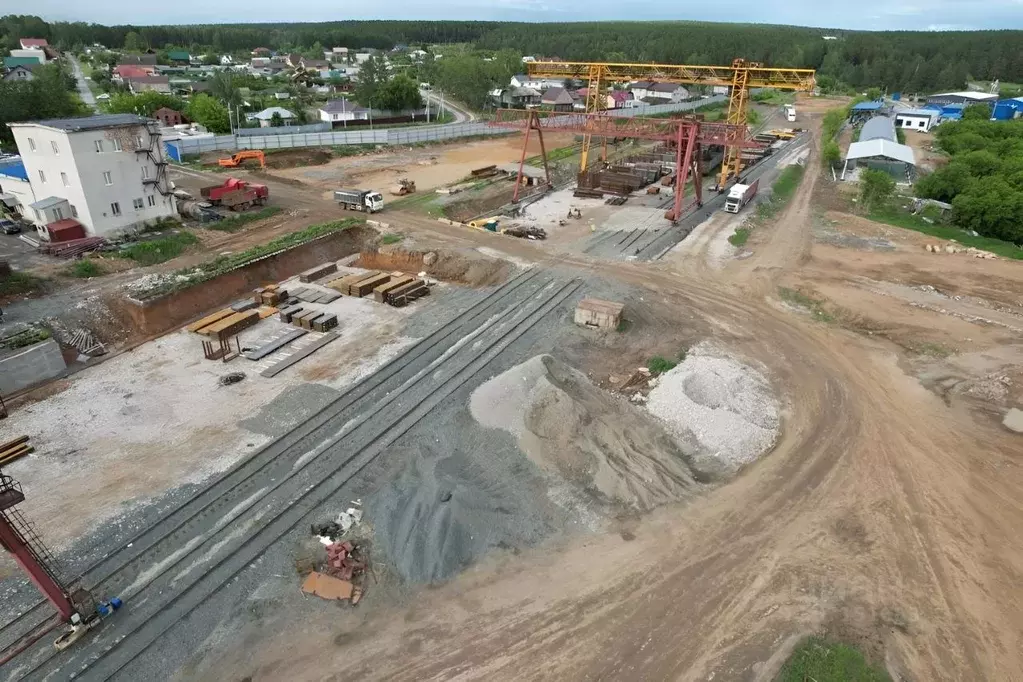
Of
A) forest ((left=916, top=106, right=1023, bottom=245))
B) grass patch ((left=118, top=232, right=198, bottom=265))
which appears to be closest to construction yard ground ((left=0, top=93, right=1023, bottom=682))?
grass patch ((left=118, top=232, right=198, bottom=265))

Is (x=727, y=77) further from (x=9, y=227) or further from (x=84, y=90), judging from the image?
(x=84, y=90)

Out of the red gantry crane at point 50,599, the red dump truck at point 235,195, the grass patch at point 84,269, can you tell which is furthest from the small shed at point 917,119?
the red gantry crane at point 50,599

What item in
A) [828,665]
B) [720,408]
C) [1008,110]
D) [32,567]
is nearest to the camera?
[32,567]

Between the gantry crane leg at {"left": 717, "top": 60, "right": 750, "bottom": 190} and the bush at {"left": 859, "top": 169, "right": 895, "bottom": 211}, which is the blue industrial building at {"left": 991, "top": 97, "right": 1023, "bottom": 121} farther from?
the bush at {"left": 859, "top": 169, "right": 895, "bottom": 211}

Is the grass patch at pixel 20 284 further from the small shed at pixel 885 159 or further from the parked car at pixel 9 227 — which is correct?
the small shed at pixel 885 159

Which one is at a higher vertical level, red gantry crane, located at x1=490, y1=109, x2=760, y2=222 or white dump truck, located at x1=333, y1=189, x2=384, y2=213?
red gantry crane, located at x1=490, y1=109, x2=760, y2=222

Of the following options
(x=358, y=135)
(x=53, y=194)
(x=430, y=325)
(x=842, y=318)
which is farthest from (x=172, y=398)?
(x=358, y=135)

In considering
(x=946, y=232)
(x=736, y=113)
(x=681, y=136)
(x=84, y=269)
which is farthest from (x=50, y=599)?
(x=736, y=113)
